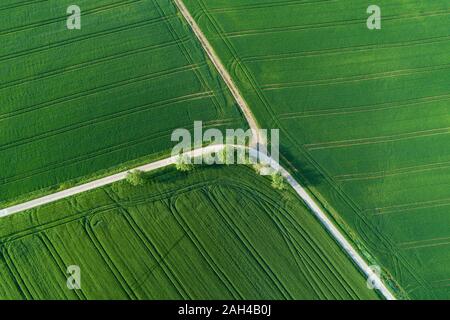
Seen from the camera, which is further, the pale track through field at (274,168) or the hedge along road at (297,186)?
the hedge along road at (297,186)

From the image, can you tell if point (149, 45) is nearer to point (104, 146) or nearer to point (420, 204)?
point (104, 146)

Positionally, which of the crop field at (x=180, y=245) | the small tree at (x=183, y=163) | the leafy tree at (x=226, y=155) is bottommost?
the crop field at (x=180, y=245)

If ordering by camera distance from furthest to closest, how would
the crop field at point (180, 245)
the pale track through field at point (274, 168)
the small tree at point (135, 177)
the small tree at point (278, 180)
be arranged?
1. the pale track through field at point (274, 168)
2. the small tree at point (278, 180)
3. the small tree at point (135, 177)
4. the crop field at point (180, 245)

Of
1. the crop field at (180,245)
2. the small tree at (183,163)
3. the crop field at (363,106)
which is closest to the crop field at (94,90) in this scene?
the small tree at (183,163)

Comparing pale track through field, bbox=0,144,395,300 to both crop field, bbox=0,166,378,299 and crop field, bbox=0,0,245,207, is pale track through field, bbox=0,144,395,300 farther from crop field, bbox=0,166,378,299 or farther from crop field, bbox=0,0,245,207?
crop field, bbox=0,0,245,207

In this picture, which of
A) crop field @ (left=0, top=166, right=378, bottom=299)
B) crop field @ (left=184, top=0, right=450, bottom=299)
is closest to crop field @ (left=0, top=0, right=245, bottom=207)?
crop field @ (left=0, top=166, right=378, bottom=299)

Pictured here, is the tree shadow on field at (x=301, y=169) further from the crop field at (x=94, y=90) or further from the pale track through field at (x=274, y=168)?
the crop field at (x=94, y=90)

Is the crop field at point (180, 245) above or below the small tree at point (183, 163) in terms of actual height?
below
